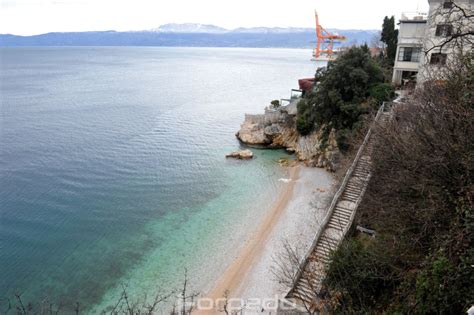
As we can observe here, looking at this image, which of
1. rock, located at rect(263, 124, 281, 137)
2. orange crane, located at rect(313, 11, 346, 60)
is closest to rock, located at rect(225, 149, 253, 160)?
rock, located at rect(263, 124, 281, 137)

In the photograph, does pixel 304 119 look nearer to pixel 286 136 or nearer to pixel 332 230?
pixel 286 136

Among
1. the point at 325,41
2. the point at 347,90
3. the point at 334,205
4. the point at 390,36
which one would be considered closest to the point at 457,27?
the point at 334,205

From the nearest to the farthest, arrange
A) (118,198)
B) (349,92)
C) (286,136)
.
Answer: (118,198), (349,92), (286,136)

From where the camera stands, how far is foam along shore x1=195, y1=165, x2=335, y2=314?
16.0 metres

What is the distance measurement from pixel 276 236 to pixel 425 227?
11.5m

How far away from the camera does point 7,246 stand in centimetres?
1947

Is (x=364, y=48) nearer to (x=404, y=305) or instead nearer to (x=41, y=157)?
(x=404, y=305)

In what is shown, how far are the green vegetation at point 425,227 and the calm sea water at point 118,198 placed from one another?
27.1ft

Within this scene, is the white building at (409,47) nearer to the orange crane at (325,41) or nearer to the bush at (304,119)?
the bush at (304,119)

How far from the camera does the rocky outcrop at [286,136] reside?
98.5 ft

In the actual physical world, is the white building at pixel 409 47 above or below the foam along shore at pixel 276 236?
above

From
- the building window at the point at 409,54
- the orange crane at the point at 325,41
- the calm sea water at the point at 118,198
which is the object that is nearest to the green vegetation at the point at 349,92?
the building window at the point at 409,54

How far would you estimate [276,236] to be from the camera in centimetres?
2009

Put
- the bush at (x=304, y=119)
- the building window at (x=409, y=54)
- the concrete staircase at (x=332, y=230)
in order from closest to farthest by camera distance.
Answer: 1. the concrete staircase at (x=332, y=230)
2. the building window at (x=409, y=54)
3. the bush at (x=304, y=119)
